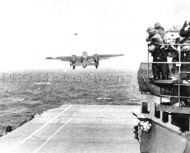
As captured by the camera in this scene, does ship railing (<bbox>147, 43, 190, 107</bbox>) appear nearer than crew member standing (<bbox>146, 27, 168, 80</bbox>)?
Yes

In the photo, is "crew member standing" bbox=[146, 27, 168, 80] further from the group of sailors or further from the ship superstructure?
the ship superstructure

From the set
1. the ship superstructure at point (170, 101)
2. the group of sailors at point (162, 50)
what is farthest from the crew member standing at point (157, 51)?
the ship superstructure at point (170, 101)

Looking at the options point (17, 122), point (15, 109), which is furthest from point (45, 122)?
point (15, 109)

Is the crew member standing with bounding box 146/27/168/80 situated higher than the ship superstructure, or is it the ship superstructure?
the crew member standing with bounding box 146/27/168/80

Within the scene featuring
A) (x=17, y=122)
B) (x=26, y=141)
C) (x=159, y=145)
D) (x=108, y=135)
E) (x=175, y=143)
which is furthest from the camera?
(x=17, y=122)

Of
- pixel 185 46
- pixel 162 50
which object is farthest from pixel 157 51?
pixel 185 46

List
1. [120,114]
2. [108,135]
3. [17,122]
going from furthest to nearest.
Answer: [17,122], [120,114], [108,135]

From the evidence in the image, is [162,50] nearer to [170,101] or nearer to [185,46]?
[185,46]

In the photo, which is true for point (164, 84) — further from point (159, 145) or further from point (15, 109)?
point (15, 109)

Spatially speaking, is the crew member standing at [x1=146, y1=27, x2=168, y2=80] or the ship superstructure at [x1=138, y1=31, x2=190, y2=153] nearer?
the ship superstructure at [x1=138, y1=31, x2=190, y2=153]

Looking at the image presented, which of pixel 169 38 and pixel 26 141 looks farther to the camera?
pixel 26 141

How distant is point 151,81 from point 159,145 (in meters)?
2.76

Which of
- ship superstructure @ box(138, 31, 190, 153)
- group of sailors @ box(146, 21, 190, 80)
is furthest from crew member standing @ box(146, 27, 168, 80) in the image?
ship superstructure @ box(138, 31, 190, 153)

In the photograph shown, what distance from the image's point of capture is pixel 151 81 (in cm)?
1441
